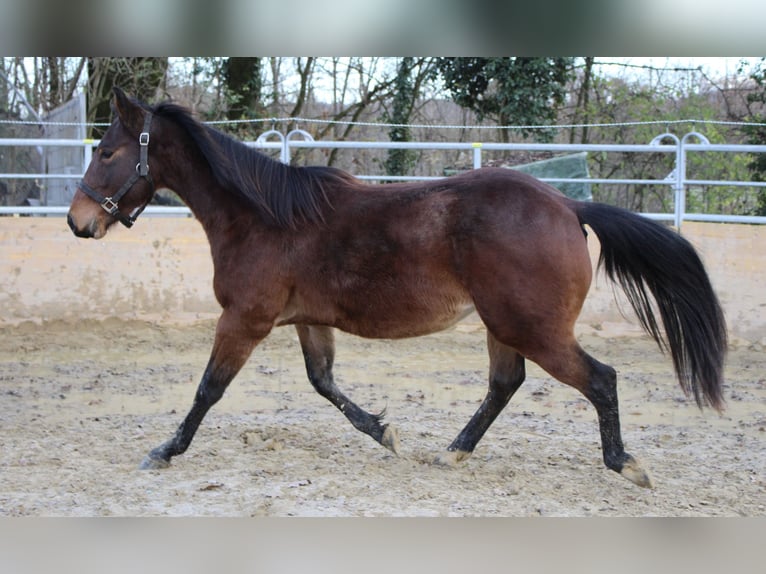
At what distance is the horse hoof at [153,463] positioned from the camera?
14.0 feet

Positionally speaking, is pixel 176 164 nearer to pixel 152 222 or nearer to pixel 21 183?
pixel 152 222

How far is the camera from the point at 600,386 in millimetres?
3918

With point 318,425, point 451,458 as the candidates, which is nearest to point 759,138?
point 318,425

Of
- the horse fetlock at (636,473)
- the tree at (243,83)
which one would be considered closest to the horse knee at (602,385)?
the horse fetlock at (636,473)

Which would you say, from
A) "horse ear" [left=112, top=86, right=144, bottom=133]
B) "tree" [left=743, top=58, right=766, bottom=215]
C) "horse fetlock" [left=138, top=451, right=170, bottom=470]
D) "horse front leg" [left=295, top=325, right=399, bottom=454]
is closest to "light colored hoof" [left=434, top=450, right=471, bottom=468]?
"horse front leg" [left=295, top=325, right=399, bottom=454]

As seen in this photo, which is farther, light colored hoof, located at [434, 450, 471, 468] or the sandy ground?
light colored hoof, located at [434, 450, 471, 468]

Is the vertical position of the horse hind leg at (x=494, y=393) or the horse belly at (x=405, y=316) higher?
the horse belly at (x=405, y=316)

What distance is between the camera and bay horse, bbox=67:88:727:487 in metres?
3.93

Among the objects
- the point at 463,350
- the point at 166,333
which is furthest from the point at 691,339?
the point at 166,333

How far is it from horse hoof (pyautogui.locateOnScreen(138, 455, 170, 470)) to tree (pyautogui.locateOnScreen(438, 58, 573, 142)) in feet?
35.8

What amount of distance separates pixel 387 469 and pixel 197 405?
1.09 meters

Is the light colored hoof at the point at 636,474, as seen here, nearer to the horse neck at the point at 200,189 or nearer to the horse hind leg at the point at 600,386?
the horse hind leg at the point at 600,386

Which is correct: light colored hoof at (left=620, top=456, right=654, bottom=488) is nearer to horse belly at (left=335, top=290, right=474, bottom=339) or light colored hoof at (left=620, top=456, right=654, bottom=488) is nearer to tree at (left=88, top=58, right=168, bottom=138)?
horse belly at (left=335, top=290, right=474, bottom=339)

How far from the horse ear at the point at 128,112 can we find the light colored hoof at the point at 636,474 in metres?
3.18
